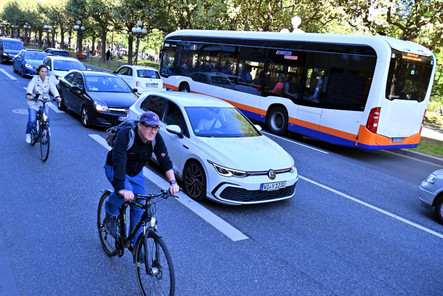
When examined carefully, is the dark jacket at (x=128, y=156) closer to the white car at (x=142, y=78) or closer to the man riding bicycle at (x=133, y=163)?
the man riding bicycle at (x=133, y=163)

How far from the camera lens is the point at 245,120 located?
7.42m

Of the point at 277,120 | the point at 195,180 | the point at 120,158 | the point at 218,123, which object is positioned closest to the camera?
the point at 120,158

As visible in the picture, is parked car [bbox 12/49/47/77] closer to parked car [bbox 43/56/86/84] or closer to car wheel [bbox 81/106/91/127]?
parked car [bbox 43/56/86/84]

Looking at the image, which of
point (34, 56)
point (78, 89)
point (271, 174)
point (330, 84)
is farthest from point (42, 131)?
point (34, 56)

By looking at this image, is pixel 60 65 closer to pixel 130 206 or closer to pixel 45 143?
pixel 45 143

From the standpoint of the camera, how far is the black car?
10391 mm

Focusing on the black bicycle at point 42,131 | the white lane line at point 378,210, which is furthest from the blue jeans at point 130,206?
the white lane line at point 378,210

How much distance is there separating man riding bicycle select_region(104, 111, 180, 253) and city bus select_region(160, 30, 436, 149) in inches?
316

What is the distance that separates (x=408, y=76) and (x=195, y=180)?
7.53 m

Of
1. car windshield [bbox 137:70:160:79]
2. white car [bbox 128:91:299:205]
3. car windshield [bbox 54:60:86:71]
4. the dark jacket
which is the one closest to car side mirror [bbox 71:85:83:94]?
white car [bbox 128:91:299:205]

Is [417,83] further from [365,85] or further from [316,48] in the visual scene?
[316,48]

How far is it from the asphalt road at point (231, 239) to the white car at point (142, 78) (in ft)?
29.2

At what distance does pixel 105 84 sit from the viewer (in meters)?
11.6

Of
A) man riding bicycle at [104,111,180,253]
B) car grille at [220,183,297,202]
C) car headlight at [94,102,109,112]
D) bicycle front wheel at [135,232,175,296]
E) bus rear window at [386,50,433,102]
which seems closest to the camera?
bicycle front wheel at [135,232,175,296]
